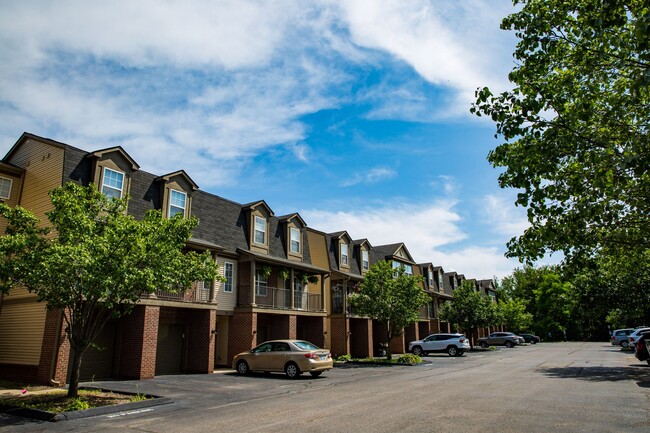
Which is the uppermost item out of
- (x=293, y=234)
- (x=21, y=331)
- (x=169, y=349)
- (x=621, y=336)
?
(x=293, y=234)

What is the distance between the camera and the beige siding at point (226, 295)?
74.6ft

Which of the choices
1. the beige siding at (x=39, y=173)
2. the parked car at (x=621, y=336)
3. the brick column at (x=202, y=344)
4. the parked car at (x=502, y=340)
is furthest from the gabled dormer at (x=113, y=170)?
the parked car at (x=502, y=340)

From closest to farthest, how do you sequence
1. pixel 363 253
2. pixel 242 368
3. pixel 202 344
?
1. pixel 242 368
2. pixel 202 344
3. pixel 363 253

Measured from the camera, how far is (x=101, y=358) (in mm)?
18516

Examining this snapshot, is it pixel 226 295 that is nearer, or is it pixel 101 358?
pixel 101 358

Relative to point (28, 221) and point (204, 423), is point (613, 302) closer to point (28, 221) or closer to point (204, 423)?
point (204, 423)

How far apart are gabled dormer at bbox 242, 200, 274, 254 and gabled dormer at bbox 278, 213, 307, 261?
4.99 feet

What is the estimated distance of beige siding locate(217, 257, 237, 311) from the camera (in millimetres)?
22734

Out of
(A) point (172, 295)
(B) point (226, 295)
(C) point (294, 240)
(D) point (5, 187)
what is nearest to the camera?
(D) point (5, 187)

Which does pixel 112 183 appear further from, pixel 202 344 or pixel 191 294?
pixel 202 344

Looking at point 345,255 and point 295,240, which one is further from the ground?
point 295,240

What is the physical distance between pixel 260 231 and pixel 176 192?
6146 mm

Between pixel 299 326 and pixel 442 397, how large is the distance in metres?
18.2

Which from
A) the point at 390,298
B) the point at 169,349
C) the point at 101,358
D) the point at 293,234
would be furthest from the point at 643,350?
the point at 101,358
